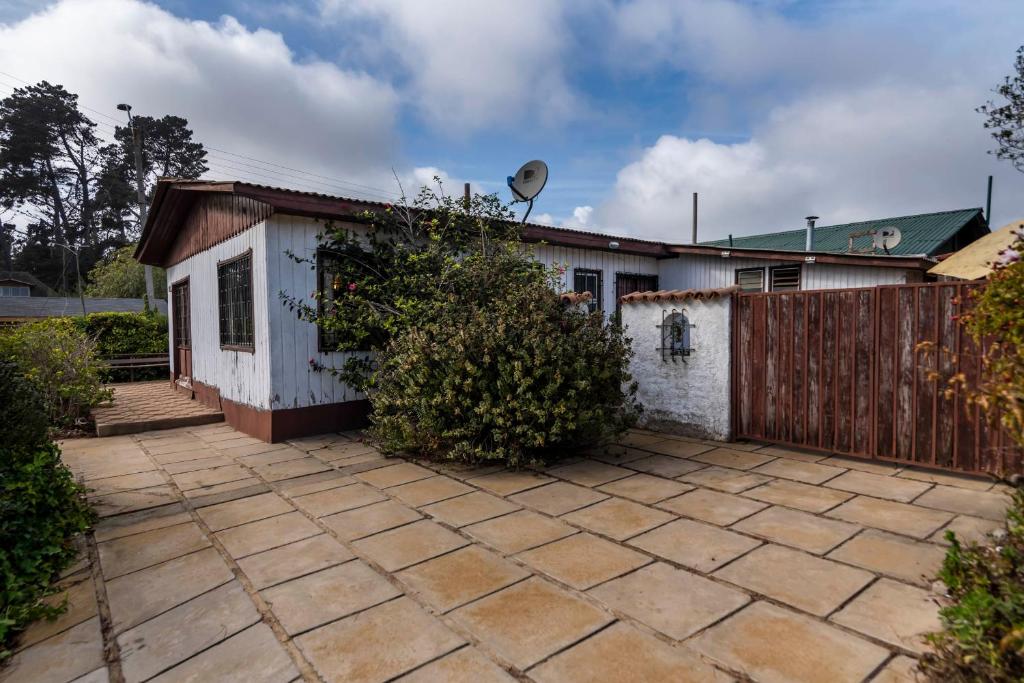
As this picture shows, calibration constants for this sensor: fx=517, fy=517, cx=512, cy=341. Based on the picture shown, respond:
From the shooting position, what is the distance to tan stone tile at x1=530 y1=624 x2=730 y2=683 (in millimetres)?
1887

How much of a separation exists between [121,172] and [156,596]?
1589 inches

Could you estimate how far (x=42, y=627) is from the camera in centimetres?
240

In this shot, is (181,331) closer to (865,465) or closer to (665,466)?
(665,466)

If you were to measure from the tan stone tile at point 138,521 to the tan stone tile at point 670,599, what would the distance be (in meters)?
3.09

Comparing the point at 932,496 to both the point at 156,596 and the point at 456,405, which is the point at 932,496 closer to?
the point at 456,405

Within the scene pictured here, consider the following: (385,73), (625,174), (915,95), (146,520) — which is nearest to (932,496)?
(146,520)

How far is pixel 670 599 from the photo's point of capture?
7.98ft

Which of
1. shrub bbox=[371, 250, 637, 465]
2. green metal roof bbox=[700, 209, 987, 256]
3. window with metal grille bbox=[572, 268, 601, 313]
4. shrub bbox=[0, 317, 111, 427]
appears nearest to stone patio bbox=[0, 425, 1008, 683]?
shrub bbox=[371, 250, 637, 465]

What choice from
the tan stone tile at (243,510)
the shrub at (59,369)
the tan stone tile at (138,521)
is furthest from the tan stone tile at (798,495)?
the shrub at (59,369)

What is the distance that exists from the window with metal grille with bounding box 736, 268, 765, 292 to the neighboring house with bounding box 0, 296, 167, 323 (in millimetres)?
23096

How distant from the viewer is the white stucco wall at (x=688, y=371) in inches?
223

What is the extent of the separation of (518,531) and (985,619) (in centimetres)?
227

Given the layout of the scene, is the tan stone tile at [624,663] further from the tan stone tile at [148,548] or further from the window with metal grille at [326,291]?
the window with metal grille at [326,291]

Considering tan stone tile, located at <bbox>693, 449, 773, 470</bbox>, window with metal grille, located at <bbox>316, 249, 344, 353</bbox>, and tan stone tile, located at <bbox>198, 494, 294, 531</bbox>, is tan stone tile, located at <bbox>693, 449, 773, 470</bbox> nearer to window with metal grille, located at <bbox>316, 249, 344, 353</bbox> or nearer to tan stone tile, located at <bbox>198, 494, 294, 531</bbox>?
tan stone tile, located at <bbox>198, 494, 294, 531</bbox>
